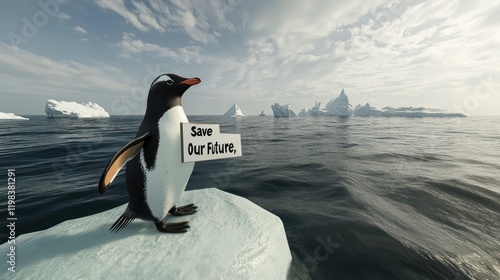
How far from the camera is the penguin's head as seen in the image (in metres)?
1.89

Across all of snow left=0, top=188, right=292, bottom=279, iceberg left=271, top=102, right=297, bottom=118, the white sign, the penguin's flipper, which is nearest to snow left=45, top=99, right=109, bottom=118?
iceberg left=271, top=102, right=297, bottom=118

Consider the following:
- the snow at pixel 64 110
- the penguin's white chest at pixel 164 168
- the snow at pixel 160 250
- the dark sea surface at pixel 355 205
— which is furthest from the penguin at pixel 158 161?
the snow at pixel 64 110

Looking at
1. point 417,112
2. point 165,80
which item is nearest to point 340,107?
point 417,112

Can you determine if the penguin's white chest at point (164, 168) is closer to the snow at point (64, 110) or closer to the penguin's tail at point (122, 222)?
the penguin's tail at point (122, 222)

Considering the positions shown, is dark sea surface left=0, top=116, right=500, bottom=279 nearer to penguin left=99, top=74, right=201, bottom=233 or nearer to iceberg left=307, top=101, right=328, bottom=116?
penguin left=99, top=74, right=201, bottom=233

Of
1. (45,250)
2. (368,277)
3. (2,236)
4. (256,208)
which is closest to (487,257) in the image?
(368,277)

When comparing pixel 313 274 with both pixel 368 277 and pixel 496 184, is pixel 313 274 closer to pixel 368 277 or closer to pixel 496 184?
pixel 368 277

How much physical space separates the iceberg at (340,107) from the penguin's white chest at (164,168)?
81.1 m

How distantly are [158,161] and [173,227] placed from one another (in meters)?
0.64

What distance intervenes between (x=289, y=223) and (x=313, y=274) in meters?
0.98

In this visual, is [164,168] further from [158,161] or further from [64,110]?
[64,110]

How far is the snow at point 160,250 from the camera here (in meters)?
1.35

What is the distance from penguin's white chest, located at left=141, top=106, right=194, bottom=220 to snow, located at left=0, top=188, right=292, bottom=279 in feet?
0.97

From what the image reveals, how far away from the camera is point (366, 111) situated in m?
75.8
